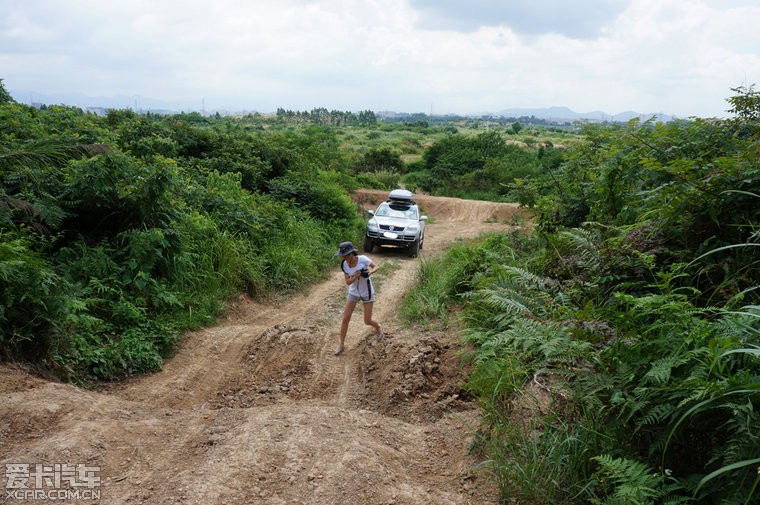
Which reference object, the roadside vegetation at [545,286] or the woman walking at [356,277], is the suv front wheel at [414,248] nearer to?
the roadside vegetation at [545,286]

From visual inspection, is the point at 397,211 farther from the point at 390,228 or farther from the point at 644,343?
the point at 644,343

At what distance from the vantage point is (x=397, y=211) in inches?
618

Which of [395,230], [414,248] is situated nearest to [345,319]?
[395,230]

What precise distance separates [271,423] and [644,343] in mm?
3132

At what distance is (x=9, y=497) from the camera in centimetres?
338

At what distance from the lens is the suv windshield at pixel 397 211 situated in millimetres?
15406

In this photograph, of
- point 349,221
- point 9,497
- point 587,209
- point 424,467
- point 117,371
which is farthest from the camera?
point 349,221

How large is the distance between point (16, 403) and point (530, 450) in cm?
447

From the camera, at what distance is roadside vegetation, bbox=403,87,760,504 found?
2.72m

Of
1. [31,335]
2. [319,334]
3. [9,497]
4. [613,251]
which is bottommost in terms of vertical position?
[319,334]

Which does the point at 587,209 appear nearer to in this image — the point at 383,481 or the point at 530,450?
the point at 530,450

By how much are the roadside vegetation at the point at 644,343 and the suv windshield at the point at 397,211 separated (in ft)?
28.5

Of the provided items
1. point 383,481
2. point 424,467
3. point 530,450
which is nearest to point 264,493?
point 383,481

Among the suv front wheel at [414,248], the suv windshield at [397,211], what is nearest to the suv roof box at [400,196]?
the suv windshield at [397,211]
